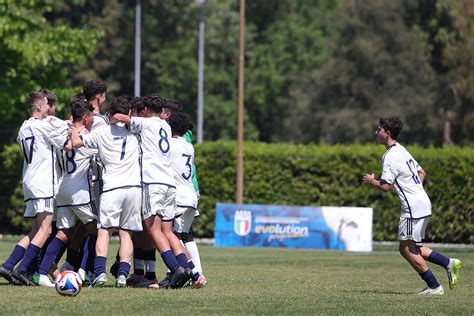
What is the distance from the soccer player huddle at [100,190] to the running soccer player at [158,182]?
0.5 inches

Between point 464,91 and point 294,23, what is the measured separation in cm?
1672

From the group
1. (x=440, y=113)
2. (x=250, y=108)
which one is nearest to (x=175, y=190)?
(x=440, y=113)

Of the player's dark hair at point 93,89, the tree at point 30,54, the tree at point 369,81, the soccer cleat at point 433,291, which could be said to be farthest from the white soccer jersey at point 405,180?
the tree at point 369,81

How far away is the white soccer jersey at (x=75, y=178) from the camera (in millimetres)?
13133

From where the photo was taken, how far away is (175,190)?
13.2 meters

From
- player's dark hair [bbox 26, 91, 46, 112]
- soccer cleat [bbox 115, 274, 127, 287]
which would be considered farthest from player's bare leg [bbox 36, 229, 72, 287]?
player's dark hair [bbox 26, 91, 46, 112]

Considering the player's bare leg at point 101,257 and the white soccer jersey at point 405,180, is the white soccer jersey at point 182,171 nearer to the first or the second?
the player's bare leg at point 101,257

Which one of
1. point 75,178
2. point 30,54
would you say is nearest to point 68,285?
point 75,178

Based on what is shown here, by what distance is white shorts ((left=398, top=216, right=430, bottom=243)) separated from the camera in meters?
13.4

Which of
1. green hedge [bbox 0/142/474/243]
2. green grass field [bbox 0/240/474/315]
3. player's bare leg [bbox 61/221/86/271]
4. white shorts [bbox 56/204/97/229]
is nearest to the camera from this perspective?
green grass field [bbox 0/240/474/315]

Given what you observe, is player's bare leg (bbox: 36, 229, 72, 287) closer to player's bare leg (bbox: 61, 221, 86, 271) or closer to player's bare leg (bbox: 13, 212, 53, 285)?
player's bare leg (bbox: 13, 212, 53, 285)

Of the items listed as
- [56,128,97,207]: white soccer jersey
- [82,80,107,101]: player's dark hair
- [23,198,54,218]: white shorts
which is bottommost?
[23,198,54,218]: white shorts

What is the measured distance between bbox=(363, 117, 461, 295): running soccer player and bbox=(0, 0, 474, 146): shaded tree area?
39.5 metres

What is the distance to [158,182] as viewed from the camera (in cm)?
1302
